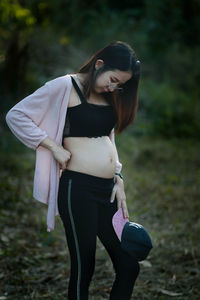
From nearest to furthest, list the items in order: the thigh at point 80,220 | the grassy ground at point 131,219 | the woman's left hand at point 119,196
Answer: the thigh at point 80,220, the woman's left hand at point 119,196, the grassy ground at point 131,219

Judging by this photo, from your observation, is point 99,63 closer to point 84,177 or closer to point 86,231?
point 84,177

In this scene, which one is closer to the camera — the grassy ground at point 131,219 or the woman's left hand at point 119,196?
the woman's left hand at point 119,196

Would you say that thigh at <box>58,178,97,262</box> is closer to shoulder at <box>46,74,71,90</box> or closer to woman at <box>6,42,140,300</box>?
woman at <box>6,42,140,300</box>

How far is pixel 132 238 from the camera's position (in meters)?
2.21

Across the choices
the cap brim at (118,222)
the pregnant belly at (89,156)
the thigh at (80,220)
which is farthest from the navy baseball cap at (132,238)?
the pregnant belly at (89,156)

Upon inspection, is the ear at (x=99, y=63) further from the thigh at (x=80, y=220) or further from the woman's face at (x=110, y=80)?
the thigh at (x=80, y=220)

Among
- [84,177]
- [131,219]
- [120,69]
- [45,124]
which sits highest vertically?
[120,69]

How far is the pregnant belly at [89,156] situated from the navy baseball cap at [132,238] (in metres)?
0.27

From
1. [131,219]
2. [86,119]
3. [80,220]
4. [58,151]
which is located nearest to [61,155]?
[58,151]

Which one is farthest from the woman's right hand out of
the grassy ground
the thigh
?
the grassy ground

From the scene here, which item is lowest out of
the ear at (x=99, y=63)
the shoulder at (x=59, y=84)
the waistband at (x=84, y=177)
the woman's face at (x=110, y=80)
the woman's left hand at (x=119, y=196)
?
the woman's left hand at (x=119, y=196)

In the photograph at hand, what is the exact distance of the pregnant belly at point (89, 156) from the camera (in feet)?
7.39

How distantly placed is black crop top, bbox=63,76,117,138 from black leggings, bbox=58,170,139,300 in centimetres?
23

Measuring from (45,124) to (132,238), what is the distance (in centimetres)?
78
